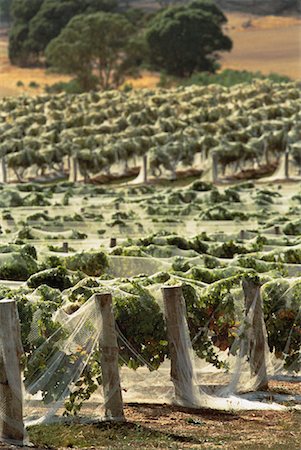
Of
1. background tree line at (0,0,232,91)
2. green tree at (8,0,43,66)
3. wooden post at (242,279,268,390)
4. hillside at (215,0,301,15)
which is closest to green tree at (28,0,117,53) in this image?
green tree at (8,0,43,66)

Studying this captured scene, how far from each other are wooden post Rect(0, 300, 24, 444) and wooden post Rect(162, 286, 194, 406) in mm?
2759

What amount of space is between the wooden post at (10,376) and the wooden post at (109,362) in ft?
4.47

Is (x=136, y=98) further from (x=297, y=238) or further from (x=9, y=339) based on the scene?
(x=9, y=339)

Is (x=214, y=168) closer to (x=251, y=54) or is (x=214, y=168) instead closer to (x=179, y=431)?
(x=179, y=431)

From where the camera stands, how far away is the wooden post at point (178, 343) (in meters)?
17.2

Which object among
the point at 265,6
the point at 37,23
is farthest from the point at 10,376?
the point at 265,6

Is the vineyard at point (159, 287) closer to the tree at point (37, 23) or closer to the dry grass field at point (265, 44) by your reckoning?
the dry grass field at point (265, 44)

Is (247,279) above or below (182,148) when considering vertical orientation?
above

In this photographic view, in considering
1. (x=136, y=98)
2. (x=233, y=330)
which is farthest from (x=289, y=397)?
(x=136, y=98)

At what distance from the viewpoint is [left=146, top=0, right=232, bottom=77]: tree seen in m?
124

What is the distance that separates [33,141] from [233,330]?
1877 inches

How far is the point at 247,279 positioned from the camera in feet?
60.5

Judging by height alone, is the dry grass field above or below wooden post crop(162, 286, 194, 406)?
below

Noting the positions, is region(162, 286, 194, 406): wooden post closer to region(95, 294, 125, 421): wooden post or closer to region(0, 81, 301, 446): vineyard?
region(0, 81, 301, 446): vineyard
